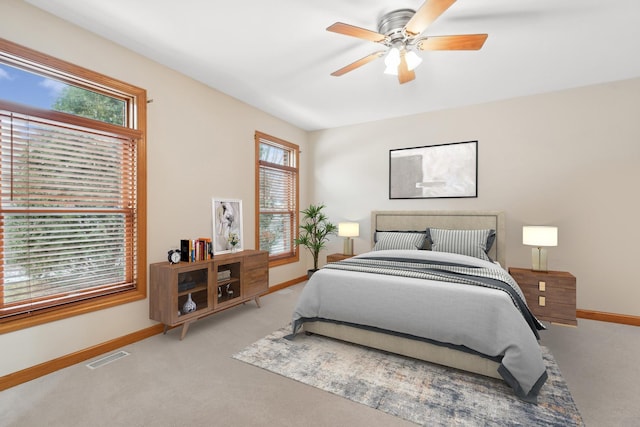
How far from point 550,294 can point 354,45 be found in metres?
3.33

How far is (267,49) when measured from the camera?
2.81 meters

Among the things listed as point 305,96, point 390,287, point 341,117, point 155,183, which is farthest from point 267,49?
point 390,287

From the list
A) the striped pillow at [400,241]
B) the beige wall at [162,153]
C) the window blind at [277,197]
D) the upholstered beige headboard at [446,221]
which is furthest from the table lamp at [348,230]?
the beige wall at [162,153]

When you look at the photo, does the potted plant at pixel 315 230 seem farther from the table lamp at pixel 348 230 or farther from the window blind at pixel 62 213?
the window blind at pixel 62 213

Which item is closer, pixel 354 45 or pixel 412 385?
pixel 412 385

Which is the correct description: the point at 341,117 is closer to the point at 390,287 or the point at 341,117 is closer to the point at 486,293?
the point at 390,287

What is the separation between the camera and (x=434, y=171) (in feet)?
14.6

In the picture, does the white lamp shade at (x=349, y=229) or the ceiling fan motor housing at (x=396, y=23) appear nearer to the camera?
the ceiling fan motor housing at (x=396, y=23)

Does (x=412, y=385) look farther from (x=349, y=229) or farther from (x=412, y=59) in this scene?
(x=349, y=229)

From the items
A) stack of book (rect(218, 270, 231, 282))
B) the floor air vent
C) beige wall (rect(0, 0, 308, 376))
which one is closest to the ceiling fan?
beige wall (rect(0, 0, 308, 376))

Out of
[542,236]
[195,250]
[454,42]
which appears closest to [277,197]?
[195,250]

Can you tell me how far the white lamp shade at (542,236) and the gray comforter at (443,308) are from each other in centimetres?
82

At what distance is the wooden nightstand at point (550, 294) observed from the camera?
10.5ft

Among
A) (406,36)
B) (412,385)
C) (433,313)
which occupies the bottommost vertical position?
(412,385)
